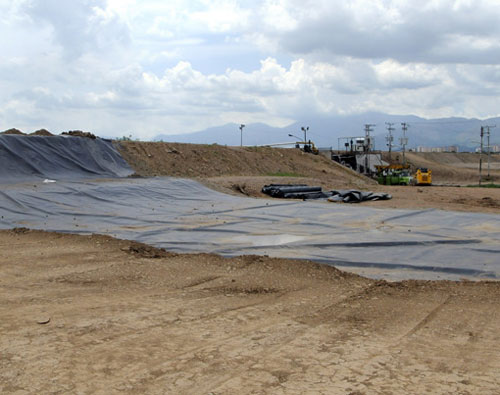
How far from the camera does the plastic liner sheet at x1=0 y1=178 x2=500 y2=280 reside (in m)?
5.92

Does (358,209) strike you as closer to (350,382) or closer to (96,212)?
(96,212)

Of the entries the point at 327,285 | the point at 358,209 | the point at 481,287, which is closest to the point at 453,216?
the point at 358,209

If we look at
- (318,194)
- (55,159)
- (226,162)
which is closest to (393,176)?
(226,162)

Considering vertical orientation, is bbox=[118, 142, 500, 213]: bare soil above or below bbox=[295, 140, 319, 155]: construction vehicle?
below

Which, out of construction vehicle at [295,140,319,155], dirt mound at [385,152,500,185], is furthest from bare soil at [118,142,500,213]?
dirt mound at [385,152,500,185]

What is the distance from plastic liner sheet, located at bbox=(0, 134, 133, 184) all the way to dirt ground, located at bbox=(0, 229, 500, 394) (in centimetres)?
794

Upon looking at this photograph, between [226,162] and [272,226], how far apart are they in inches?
615

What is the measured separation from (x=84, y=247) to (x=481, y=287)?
5089mm

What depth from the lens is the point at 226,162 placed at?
2372cm

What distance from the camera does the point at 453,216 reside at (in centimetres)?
880

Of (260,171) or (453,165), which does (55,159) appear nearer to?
(260,171)

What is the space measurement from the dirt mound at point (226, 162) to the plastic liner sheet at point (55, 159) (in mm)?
1741

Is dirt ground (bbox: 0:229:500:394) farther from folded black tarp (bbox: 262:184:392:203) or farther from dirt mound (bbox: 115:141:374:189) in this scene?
dirt mound (bbox: 115:141:374:189)

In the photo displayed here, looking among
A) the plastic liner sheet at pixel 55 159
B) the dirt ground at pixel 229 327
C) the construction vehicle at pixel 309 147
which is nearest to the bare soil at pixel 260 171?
the construction vehicle at pixel 309 147
